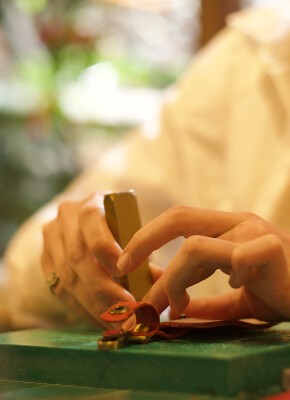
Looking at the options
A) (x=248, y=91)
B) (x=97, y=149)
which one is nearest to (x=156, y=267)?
(x=248, y=91)

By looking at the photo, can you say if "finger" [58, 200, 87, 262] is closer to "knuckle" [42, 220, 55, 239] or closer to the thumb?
"knuckle" [42, 220, 55, 239]

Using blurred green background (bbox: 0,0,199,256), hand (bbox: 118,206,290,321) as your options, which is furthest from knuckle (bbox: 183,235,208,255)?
blurred green background (bbox: 0,0,199,256)

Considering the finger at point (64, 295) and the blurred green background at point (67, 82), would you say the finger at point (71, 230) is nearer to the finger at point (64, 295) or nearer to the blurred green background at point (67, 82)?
the finger at point (64, 295)

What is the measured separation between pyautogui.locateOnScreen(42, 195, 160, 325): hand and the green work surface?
0.27 feet

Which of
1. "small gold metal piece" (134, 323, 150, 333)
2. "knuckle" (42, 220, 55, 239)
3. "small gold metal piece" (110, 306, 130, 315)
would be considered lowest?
"small gold metal piece" (134, 323, 150, 333)

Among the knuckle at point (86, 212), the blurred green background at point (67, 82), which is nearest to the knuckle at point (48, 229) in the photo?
the knuckle at point (86, 212)

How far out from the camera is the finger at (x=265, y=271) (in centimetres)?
45

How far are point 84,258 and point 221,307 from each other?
0.13 metres

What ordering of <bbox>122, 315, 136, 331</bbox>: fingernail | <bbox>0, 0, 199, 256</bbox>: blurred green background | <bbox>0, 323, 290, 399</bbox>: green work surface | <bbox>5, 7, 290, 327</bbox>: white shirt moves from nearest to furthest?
<bbox>0, 323, 290, 399</bbox>: green work surface < <bbox>122, 315, 136, 331</bbox>: fingernail < <bbox>5, 7, 290, 327</bbox>: white shirt < <bbox>0, 0, 199, 256</bbox>: blurred green background

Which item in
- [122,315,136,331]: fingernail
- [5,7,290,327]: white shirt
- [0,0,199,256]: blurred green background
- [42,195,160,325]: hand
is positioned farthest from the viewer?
[0,0,199,256]: blurred green background

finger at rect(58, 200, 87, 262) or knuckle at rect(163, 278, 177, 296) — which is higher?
finger at rect(58, 200, 87, 262)

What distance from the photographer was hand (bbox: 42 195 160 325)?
613 millimetres

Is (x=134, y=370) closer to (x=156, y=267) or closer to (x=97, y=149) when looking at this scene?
(x=156, y=267)

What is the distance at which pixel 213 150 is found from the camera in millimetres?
1274
